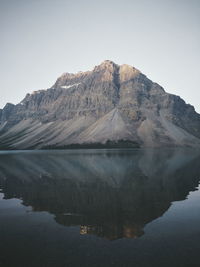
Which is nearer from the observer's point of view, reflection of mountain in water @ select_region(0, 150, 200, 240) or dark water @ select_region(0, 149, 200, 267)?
dark water @ select_region(0, 149, 200, 267)

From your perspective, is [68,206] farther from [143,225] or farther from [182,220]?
[182,220]

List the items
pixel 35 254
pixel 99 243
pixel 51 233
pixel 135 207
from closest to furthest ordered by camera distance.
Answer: pixel 35 254, pixel 99 243, pixel 51 233, pixel 135 207

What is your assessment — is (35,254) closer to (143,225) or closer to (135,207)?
(143,225)

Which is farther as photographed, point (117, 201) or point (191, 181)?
point (191, 181)

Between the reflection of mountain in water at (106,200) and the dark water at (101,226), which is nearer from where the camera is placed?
the dark water at (101,226)

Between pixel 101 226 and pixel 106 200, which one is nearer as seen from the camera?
pixel 101 226

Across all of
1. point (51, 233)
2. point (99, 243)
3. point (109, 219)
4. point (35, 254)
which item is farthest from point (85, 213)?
point (35, 254)

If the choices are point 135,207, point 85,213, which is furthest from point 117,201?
point 85,213

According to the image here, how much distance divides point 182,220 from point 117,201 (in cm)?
1110

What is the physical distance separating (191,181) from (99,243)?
38.1 m

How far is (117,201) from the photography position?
35375 mm

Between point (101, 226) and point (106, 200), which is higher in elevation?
point (106, 200)

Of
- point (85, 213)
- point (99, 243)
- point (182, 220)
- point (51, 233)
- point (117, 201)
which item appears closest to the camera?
point (99, 243)

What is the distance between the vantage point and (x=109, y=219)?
26.8 metres
